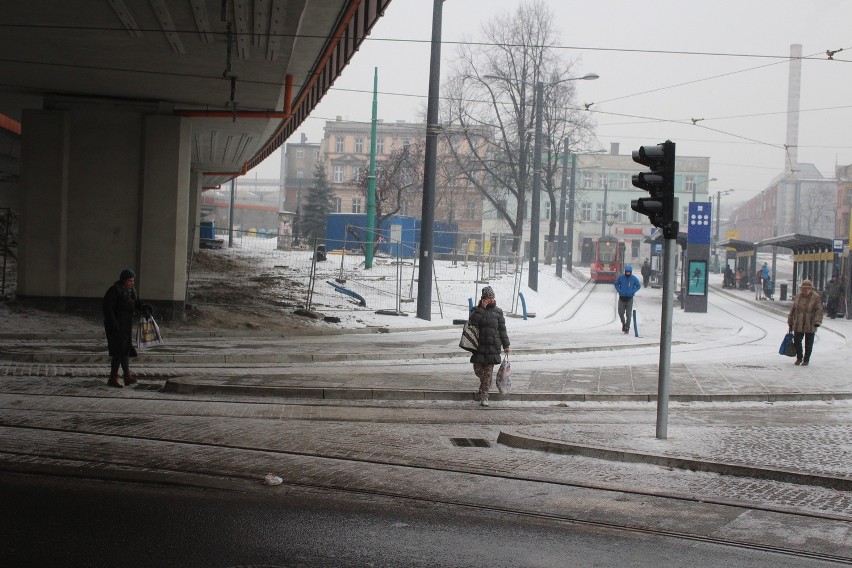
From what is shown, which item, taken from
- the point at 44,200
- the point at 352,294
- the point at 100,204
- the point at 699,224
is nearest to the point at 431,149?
the point at 352,294

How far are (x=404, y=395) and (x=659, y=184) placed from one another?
15.3ft

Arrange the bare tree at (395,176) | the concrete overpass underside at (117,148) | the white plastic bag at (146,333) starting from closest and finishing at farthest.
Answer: the white plastic bag at (146,333) < the concrete overpass underside at (117,148) < the bare tree at (395,176)

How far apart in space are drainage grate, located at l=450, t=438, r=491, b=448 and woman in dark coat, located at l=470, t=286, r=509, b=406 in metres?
2.39

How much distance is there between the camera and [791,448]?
953 centimetres

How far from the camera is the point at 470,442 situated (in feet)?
31.7

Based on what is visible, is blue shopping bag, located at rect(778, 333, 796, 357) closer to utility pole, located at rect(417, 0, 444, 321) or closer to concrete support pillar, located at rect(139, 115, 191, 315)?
utility pole, located at rect(417, 0, 444, 321)

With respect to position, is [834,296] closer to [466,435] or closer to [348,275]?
[348,275]

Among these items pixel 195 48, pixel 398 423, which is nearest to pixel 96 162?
pixel 195 48

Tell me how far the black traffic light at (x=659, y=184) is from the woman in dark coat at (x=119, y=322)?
688 cm

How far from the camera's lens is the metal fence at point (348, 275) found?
1067 inches

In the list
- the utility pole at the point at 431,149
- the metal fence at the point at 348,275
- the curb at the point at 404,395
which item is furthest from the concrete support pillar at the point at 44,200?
the curb at the point at 404,395

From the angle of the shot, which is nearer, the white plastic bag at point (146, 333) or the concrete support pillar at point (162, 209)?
the white plastic bag at point (146, 333)

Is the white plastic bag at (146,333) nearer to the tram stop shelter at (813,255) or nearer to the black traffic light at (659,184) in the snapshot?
the black traffic light at (659,184)

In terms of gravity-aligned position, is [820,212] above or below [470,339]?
above
